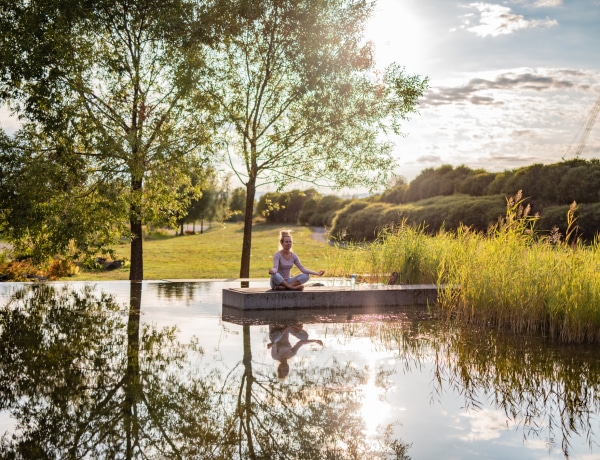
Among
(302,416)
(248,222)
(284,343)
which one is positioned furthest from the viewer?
(248,222)

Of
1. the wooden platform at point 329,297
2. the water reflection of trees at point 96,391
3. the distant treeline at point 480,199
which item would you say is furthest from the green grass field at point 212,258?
the water reflection of trees at point 96,391

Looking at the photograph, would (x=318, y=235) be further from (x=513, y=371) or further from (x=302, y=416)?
(x=302, y=416)

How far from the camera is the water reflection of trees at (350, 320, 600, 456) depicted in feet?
18.2

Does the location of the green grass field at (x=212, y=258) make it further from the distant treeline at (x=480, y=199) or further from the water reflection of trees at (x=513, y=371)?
the water reflection of trees at (x=513, y=371)

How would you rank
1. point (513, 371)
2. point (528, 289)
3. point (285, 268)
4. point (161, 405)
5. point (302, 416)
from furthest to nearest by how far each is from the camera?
point (285, 268) < point (528, 289) < point (513, 371) < point (161, 405) < point (302, 416)

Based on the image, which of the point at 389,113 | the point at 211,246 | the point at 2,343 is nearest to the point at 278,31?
the point at 389,113

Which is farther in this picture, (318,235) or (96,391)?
(318,235)

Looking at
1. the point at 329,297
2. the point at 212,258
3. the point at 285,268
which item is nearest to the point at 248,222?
the point at 285,268

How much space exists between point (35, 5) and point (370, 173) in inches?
397

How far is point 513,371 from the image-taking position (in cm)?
714

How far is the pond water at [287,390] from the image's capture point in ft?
15.6

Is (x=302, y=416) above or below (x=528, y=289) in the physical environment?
below

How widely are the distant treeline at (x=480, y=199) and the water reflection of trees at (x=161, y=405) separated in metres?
13.5

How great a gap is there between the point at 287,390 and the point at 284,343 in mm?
2334
